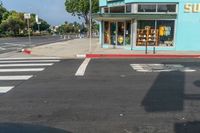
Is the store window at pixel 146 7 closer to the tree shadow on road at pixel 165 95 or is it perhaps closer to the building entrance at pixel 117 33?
the building entrance at pixel 117 33

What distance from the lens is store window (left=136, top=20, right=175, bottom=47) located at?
2383 centimetres

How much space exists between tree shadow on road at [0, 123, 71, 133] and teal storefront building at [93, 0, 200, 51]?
17.4 m

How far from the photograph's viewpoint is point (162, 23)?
23.8 m

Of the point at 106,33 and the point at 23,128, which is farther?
the point at 106,33

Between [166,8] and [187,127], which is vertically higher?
[166,8]

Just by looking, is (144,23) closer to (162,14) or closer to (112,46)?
(162,14)

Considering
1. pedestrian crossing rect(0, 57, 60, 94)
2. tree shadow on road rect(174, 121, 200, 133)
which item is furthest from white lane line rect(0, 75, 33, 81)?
tree shadow on road rect(174, 121, 200, 133)

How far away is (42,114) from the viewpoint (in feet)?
24.4

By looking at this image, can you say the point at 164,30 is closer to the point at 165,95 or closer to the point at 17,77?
the point at 17,77

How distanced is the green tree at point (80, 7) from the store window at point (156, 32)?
103 feet

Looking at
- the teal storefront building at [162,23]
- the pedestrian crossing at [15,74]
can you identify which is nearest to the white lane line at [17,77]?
the pedestrian crossing at [15,74]

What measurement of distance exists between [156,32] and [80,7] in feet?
113

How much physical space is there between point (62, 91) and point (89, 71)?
419 centimetres

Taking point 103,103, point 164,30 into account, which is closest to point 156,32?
point 164,30
